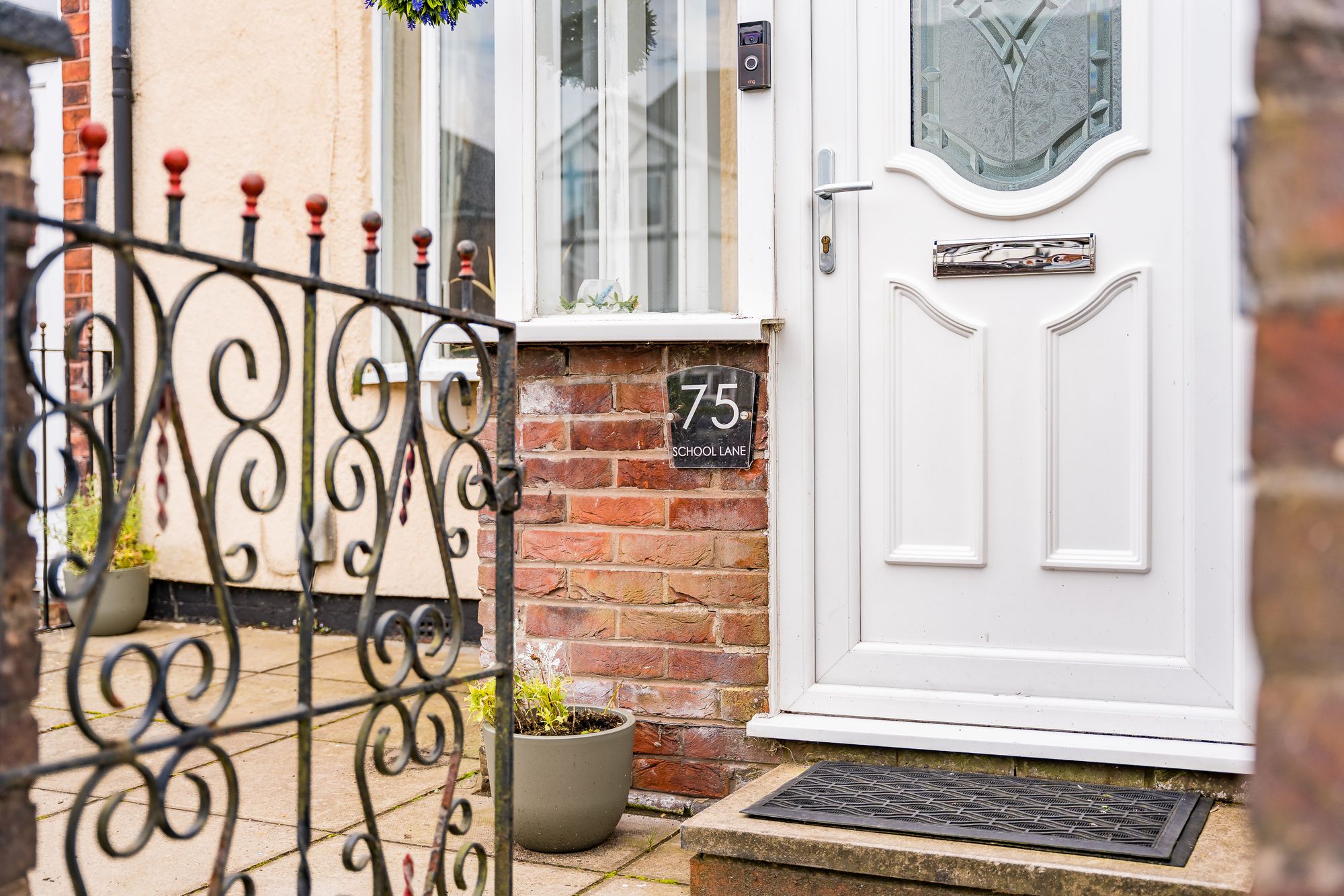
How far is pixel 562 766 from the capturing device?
2633 millimetres

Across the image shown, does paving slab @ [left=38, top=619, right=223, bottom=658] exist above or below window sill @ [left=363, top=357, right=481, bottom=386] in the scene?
below

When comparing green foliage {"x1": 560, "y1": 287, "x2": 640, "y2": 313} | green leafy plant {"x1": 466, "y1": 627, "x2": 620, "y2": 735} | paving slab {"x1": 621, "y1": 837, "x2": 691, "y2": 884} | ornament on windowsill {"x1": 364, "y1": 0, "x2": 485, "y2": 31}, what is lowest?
→ paving slab {"x1": 621, "y1": 837, "x2": 691, "y2": 884}

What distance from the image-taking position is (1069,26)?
2.71 m

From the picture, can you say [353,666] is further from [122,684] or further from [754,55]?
[754,55]

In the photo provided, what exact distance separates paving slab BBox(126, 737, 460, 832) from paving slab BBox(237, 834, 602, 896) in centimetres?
18

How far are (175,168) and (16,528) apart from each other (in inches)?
16.6

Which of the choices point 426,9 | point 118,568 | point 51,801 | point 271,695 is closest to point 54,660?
point 118,568

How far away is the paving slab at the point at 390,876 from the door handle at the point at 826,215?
4.81 ft

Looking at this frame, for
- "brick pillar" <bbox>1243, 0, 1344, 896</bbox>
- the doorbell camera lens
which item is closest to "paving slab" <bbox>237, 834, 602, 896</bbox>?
the doorbell camera lens

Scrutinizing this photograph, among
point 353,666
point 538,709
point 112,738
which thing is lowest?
point 353,666

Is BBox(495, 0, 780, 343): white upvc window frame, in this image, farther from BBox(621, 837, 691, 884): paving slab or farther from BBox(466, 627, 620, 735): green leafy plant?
BBox(621, 837, 691, 884): paving slab

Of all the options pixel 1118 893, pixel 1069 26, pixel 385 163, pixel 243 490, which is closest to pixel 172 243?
pixel 243 490

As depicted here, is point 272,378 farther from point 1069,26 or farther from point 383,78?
point 1069,26

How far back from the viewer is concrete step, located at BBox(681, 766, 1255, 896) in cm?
207
